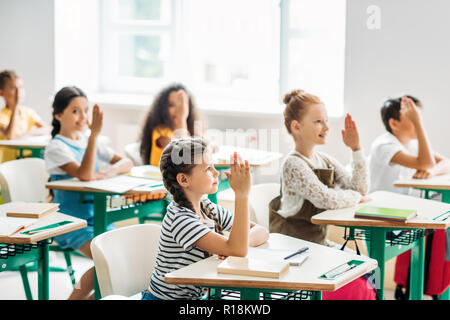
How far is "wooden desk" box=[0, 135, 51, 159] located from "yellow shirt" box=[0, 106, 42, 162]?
71mm

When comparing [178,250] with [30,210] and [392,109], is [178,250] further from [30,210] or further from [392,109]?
[392,109]

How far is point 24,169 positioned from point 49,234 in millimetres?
1162

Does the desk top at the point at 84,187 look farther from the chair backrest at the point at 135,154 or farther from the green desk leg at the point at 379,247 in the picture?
the green desk leg at the point at 379,247

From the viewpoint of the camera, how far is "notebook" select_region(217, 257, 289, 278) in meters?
1.77

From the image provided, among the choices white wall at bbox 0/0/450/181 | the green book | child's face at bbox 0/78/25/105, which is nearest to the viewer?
the green book

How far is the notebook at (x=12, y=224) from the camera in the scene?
2.25m

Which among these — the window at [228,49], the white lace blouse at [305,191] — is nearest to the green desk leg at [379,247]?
the white lace blouse at [305,191]

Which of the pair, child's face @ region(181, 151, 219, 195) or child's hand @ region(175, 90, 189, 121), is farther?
child's hand @ region(175, 90, 189, 121)

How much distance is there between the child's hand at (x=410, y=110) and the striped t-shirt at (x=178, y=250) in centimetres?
184

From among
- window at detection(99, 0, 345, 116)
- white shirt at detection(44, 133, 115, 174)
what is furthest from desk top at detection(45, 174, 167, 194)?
window at detection(99, 0, 345, 116)

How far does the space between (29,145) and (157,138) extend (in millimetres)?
951

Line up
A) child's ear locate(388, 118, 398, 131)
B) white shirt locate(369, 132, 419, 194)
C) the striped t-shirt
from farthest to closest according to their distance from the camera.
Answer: child's ear locate(388, 118, 398, 131), white shirt locate(369, 132, 419, 194), the striped t-shirt

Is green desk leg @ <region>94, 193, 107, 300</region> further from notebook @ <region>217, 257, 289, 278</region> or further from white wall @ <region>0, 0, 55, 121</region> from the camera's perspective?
white wall @ <region>0, 0, 55, 121</region>
